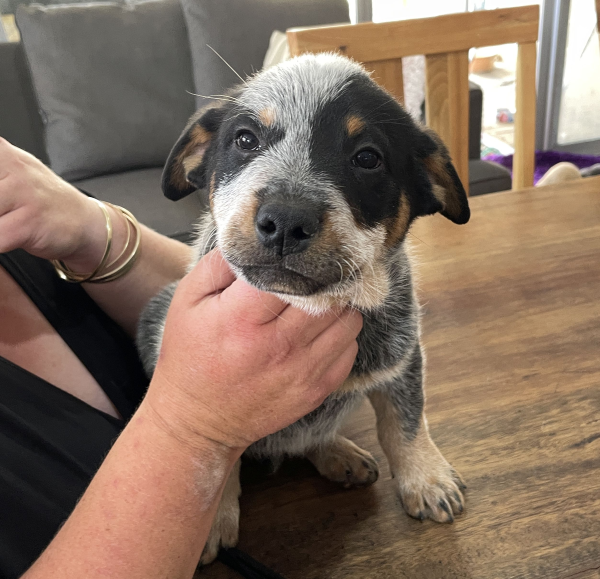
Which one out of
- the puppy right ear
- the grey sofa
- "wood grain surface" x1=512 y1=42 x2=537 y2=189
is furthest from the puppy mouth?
the grey sofa

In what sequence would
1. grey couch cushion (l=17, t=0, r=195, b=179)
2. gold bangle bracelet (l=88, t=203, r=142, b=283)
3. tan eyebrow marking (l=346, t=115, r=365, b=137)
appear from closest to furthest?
tan eyebrow marking (l=346, t=115, r=365, b=137) → gold bangle bracelet (l=88, t=203, r=142, b=283) → grey couch cushion (l=17, t=0, r=195, b=179)

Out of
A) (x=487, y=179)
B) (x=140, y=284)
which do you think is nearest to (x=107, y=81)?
(x=487, y=179)

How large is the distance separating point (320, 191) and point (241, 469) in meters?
0.53

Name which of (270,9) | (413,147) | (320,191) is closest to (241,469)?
(320,191)

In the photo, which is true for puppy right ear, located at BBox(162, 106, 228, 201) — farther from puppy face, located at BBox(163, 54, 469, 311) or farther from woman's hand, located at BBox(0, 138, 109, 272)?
woman's hand, located at BBox(0, 138, 109, 272)

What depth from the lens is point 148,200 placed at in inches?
121

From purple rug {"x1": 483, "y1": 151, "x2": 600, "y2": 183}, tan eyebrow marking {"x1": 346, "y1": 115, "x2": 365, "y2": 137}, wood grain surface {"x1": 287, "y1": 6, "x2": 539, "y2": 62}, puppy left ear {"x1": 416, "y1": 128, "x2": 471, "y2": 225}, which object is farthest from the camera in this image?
purple rug {"x1": 483, "y1": 151, "x2": 600, "y2": 183}

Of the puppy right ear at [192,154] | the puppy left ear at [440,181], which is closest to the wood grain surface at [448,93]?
the puppy left ear at [440,181]

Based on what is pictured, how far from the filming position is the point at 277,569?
2.43 feet

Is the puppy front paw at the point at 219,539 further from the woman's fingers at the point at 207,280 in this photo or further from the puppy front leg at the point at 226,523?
the woman's fingers at the point at 207,280

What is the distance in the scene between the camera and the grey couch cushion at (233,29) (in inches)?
136

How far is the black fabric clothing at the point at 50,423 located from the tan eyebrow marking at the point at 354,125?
0.63 meters

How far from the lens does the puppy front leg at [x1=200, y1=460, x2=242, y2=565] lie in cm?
79

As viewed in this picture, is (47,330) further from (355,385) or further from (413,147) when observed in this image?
(413,147)
